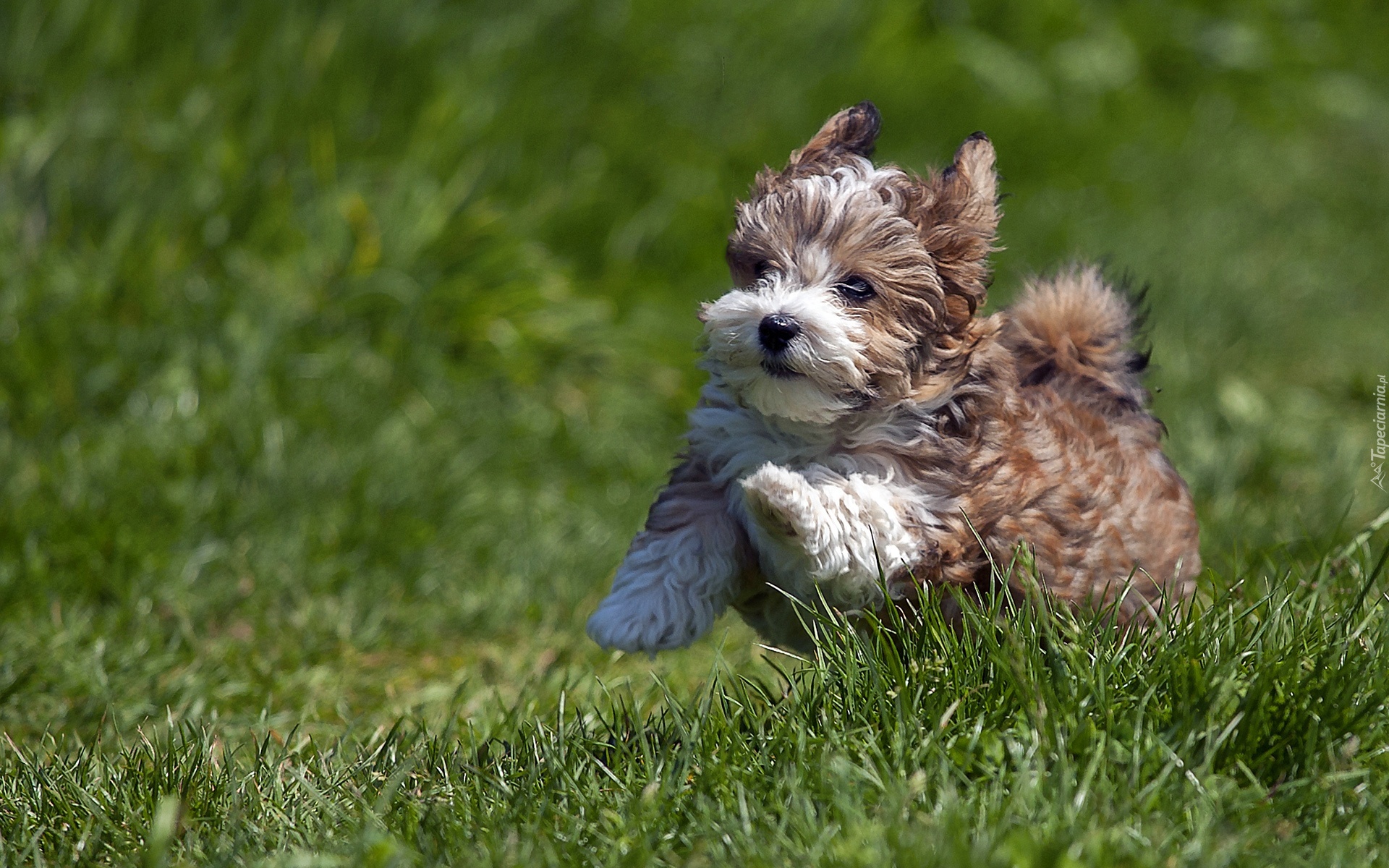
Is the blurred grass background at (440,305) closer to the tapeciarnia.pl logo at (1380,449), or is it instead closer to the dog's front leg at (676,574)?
the tapeciarnia.pl logo at (1380,449)

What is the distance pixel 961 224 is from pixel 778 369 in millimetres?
501

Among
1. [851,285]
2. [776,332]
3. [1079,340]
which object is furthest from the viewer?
[1079,340]

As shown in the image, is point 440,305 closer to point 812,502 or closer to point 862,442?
point 862,442

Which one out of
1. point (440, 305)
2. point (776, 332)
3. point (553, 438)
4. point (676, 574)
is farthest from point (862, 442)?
point (440, 305)

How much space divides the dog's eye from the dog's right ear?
33 centimetres

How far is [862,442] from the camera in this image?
2877 mm

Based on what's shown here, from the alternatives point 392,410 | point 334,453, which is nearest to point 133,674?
point 334,453

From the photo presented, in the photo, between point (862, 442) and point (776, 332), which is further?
point (862, 442)

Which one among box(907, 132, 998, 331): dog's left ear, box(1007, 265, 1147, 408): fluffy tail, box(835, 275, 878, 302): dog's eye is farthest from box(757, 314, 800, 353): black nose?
box(1007, 265, 1147, 408): fluffy tail

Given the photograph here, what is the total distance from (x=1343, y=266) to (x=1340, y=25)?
10.5ft

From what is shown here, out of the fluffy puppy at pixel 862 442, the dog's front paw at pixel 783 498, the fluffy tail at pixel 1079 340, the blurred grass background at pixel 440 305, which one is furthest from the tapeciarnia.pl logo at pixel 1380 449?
the dog's front paw at pixel 783 498

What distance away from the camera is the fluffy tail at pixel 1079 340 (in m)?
3.46

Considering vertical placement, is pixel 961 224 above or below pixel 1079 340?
above

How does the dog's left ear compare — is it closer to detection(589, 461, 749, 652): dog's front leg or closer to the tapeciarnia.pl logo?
detection(589, 461, 749, 652): dog's front leg
